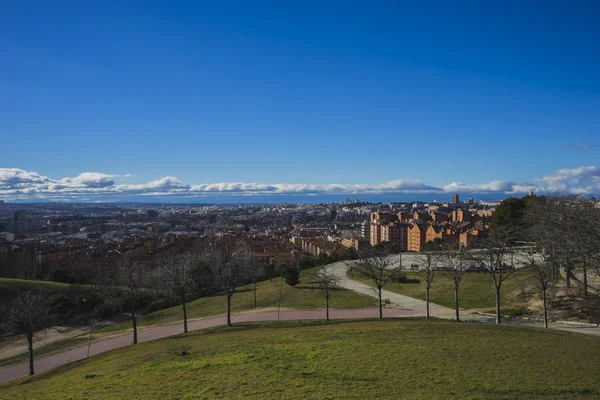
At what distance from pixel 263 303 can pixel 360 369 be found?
26.3 meters

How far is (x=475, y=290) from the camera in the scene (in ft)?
125

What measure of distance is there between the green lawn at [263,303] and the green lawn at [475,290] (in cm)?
574

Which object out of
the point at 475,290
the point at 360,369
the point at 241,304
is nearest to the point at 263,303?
the point at 241,304

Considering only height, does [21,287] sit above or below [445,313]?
below

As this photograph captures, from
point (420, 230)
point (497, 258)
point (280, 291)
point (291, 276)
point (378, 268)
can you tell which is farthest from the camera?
point (420, 230)

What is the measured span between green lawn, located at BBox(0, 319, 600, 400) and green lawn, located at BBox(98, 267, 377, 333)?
15603 millimetres

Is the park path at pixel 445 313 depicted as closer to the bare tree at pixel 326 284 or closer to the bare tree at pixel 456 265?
the bare tree at pixel 456 265

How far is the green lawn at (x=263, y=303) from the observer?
119ft

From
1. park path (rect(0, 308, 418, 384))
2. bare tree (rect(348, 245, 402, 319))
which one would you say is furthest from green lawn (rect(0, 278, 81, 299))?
bare tree (rect(348, 245, 402, 319))

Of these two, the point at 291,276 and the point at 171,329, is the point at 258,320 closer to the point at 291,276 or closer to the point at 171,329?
the point at 171,329

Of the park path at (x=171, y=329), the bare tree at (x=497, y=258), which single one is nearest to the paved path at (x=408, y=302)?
A: the park path at (x=171, y=329)

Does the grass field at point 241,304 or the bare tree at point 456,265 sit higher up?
the bare tree at point 456,265

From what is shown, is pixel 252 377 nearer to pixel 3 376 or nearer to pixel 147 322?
pixel 3 376

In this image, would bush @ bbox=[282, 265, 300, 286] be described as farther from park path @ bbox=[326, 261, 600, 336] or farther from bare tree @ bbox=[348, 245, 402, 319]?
bare tree @ bbox=[348, 245, 402, 319]
